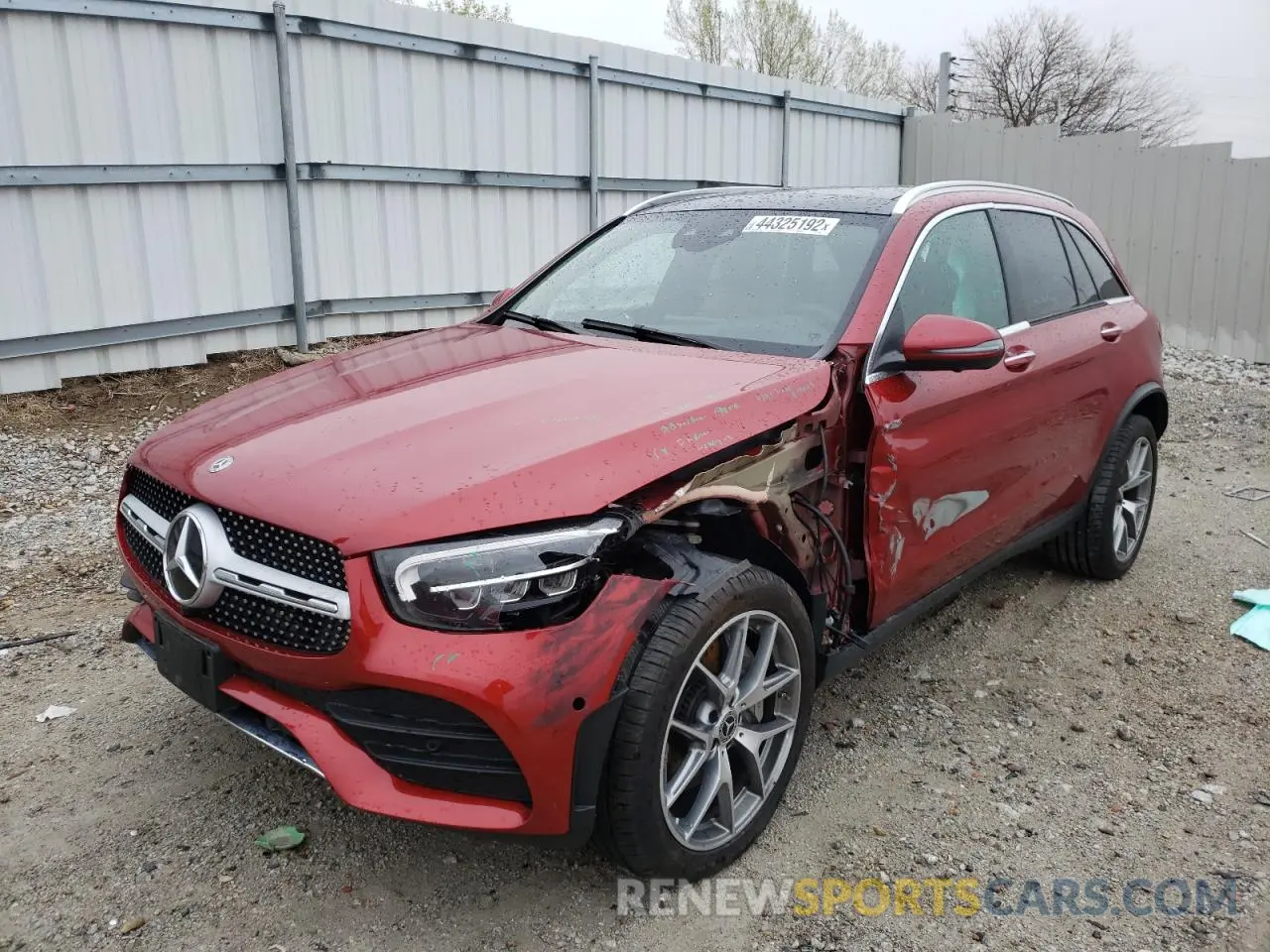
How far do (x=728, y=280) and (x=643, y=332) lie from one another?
377 millimetres

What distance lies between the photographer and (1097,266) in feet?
15.0

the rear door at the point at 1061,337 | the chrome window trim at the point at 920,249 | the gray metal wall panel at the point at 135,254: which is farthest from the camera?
the gray metal wall panel at the point at 135,254

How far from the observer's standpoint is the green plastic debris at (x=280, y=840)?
2732 mm

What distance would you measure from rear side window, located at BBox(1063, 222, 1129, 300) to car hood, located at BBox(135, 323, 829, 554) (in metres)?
2.21

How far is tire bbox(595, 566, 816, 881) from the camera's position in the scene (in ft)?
7.47

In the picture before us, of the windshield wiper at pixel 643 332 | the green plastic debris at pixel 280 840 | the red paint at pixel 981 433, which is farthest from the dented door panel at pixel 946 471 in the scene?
the green plastic debris at pixel 280 840

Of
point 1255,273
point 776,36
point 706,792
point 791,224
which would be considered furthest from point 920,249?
point 776,36

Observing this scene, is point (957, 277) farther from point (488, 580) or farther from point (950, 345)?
point (488, 580)

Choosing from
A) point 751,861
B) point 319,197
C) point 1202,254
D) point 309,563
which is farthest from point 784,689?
point 1202,254

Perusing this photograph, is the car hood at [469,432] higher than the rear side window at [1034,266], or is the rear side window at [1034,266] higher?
the rear side window at [1034,266]

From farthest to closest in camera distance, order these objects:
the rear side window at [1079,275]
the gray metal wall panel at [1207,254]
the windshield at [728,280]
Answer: the gray metal wall panel at [1207,254], the rear side window at [1079,275], the windshield at [728,280]

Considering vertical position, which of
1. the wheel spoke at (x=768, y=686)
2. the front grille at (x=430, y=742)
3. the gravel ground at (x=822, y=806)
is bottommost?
the gravel ground at (x=822, y=806)

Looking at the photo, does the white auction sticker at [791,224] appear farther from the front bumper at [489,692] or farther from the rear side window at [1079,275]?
the front bumper at [489,692]

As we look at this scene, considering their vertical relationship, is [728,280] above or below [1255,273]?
above
